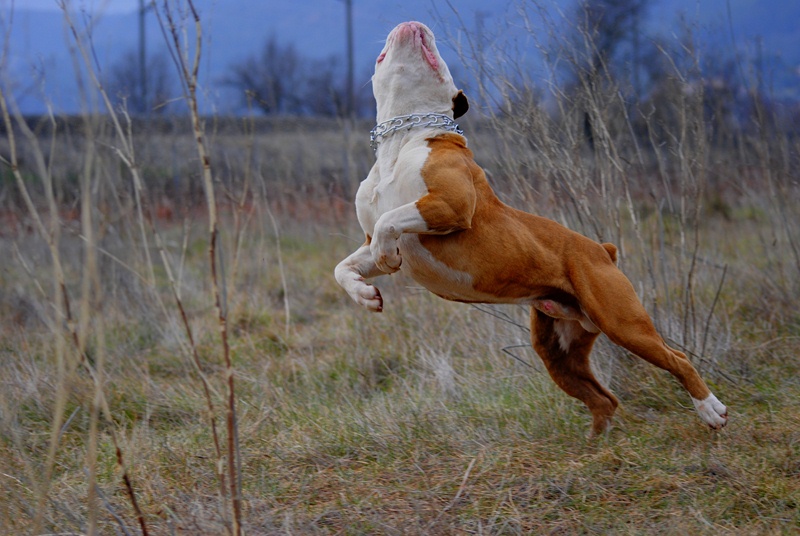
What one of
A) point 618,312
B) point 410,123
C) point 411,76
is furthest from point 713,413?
point 411,76

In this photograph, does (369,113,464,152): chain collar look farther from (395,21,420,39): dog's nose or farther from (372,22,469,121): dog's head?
(395,21,420,39): dog's nose

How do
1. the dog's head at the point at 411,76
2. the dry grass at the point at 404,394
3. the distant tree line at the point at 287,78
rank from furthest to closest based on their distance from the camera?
the distant tree line at the point at 287,78 < the dog's head at the point at 411,76 < the dry grass at the point at 404,394

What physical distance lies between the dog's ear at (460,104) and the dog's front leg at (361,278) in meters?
0.64

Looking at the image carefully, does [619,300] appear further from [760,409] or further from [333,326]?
[333,326]

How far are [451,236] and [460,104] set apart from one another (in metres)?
0.57

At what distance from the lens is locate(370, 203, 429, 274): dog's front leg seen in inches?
109

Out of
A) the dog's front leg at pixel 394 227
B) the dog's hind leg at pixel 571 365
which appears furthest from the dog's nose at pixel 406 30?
the dog's hind leg at pixel 571 365

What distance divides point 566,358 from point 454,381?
33.8 inches

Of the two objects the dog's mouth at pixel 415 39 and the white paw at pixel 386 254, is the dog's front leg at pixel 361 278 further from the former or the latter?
the dog's mouth at pixel 415 39

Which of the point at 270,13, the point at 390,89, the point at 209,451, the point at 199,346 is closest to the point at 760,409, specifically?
the point at 390,89

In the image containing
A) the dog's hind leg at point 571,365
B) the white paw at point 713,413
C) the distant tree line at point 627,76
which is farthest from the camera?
the distant tree line at point 627,76

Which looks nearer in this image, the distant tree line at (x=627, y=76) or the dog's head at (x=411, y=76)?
the dog's head at (x=411, y=76)

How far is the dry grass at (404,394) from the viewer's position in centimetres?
274

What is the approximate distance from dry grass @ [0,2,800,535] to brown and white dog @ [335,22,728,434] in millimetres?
564
